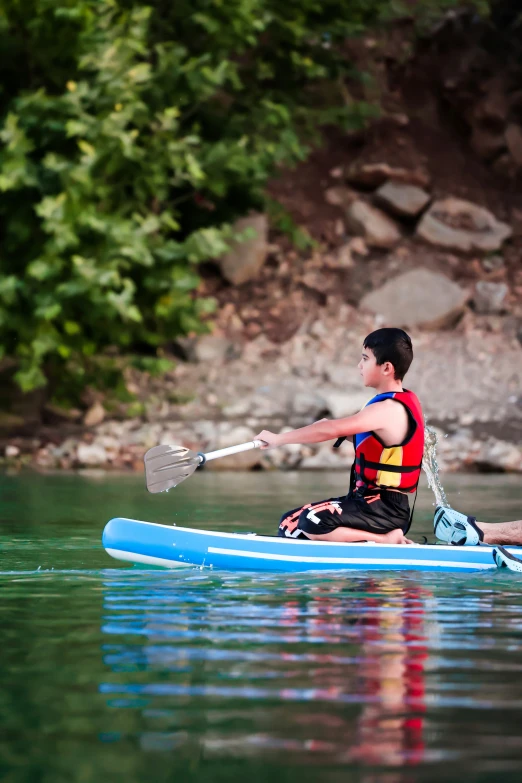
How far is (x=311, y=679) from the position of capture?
4.32m

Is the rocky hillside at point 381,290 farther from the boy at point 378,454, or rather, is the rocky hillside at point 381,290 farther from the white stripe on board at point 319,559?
the white stripe on board at point 319,559

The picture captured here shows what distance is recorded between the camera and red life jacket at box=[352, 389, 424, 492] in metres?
7.34

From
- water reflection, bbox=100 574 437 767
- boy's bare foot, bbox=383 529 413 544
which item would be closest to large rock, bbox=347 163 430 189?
boy's bare foot, bbox=383 529 413 544

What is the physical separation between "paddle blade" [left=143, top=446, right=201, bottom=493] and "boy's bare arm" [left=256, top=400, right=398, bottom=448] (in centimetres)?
77

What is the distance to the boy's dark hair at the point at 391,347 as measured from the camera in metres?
7.23

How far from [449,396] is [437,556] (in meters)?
12.2

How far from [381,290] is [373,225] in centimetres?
154

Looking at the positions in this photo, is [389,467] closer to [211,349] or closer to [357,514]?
[357,514]

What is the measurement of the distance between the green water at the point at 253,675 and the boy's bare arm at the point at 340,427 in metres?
0.74

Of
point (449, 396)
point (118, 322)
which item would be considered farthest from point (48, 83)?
point (449, 396)

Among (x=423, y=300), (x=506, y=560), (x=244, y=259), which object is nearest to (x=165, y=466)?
(x=506, y=560)

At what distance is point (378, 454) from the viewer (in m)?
7.41

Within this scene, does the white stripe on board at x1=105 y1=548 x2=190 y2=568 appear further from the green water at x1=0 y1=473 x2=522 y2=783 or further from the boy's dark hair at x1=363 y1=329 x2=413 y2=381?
the boy's dark hair at x1=363 y1=329 x2=413 y2=381

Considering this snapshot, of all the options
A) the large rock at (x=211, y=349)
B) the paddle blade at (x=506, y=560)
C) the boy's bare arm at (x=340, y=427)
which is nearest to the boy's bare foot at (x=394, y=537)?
the paddle blade at (x=506, y=560)
